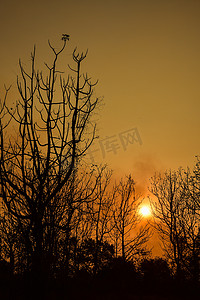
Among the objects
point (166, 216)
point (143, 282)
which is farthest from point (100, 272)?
point (166, 216)

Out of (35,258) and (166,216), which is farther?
(166,216)

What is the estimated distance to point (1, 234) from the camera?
1460 cm

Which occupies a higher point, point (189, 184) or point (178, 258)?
point (189, 184)

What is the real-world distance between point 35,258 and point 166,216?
15693mm

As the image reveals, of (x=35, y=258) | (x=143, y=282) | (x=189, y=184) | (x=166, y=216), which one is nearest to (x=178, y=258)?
(x=166, y=216)

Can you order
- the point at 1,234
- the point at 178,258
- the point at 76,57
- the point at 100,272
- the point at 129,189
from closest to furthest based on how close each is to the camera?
the point at 76,57 < the point at 1,234 < the point at 178,258 < the point at 129,189 < the point at 100,272

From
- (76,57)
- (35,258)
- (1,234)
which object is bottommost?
(35,258)

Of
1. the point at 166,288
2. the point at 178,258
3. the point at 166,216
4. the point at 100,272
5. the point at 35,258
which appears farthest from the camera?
the point at 166,288

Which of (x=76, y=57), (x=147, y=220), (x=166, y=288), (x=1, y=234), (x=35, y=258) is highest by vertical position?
(x=76, y=57)

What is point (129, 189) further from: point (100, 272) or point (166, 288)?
point (166, 288)

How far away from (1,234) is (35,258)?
31.5ft

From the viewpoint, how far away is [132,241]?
20.3m

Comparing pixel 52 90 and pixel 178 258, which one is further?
pixel 178 258

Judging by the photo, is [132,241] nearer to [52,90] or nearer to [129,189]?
[129,189]
